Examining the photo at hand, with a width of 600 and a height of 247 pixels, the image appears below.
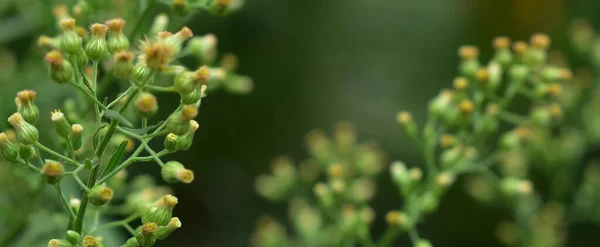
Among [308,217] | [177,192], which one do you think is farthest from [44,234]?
[177,192]

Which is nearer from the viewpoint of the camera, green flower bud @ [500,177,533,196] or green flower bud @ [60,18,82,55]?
green flower bud @ [60,18,82,55]

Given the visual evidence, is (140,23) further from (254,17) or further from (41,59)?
(254,17)

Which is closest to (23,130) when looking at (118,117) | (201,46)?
(118,117)

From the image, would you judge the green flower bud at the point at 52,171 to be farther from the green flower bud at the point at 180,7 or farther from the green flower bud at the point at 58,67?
the green flower bud at the point at 180,7

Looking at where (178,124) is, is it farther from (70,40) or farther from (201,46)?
(201,46)

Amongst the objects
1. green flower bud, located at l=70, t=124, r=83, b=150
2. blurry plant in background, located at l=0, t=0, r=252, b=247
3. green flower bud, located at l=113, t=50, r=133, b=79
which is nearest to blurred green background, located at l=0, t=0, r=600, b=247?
blurry plant in background, located at l=0, t=0, r=252, b=247

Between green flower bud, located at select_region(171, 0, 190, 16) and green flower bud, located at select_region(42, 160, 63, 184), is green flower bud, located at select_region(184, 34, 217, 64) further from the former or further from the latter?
green flower bud, located at select_region(42, 160, 63, 184)

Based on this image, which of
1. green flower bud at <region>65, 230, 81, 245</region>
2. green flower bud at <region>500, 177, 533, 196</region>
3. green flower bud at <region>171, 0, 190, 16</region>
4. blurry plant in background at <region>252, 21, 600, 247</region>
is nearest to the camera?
green flower bud at <region>65, 230, 81, 245</region>
